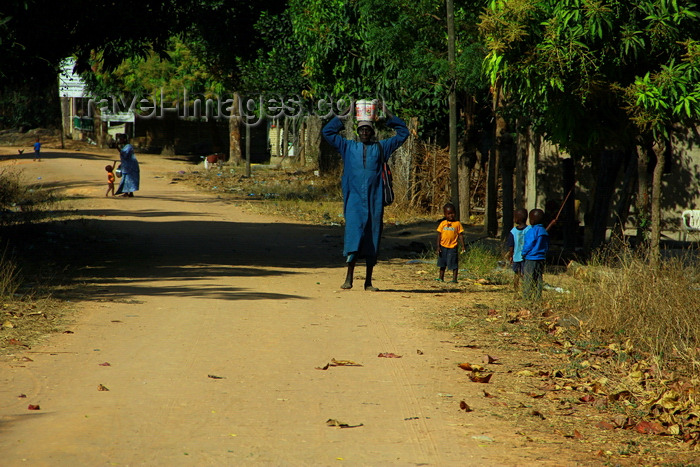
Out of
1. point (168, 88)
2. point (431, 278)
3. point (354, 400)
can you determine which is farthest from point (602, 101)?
point (168, 88)

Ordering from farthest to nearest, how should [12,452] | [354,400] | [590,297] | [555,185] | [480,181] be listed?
[480,181] < [555,185] < [590,297] < [354,400] < [12,452]

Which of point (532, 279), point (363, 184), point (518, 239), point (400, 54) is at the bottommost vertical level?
point (532, 279)

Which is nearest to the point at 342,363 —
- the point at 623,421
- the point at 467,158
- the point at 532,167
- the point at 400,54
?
the point at 623,421

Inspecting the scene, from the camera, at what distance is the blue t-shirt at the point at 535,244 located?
945 cm

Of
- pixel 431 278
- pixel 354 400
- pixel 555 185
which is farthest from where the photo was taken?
pixel 555 185

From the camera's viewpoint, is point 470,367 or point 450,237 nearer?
point 470,367

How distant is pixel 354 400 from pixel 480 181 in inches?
691

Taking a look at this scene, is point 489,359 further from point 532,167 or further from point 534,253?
point 532,167

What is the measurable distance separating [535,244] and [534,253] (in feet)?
0.33

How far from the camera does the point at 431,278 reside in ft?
39.5

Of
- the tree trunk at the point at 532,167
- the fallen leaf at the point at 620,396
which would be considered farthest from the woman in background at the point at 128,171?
the fallen leaf at the point at 620,396

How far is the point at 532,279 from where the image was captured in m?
9.52

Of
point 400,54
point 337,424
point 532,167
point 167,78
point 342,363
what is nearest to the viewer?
point 337,424

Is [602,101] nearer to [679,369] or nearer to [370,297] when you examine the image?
[370,297]
